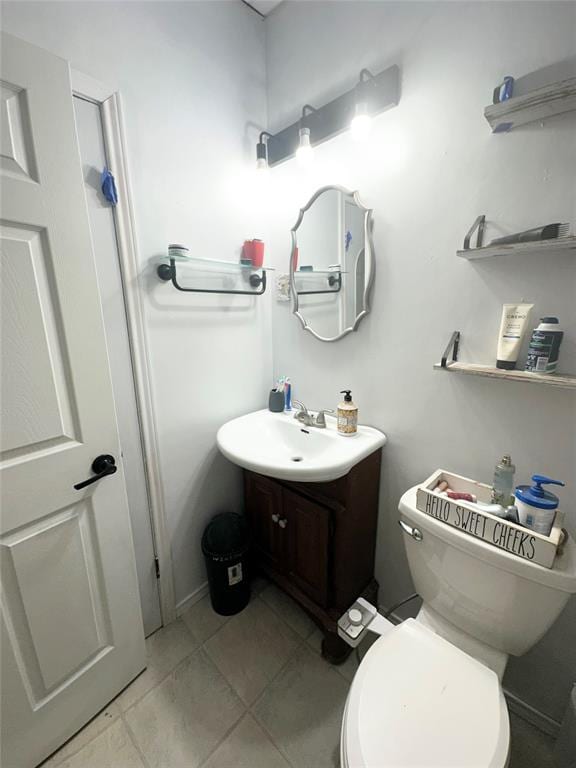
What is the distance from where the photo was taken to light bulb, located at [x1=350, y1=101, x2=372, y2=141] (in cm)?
107

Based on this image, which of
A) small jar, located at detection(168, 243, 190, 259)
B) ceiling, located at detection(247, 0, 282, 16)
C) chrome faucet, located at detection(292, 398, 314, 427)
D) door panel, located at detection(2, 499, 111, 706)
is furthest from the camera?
chrome faucet, located at detection(292, 398, 314, 427)

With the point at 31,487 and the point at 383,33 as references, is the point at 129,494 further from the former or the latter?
the point at 383,33

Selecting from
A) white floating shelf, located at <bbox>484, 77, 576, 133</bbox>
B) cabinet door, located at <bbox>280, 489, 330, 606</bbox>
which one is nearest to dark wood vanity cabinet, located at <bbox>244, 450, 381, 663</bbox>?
cabinet door, located at <bbox>280, 489, 330, 606</bbox>

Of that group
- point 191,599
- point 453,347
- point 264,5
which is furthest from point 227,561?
point 264,5

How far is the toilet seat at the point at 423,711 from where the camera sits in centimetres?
66

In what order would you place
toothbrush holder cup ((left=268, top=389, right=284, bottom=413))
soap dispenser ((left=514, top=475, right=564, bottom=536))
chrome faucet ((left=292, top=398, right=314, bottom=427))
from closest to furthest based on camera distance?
soap dispenser ((left=514, top=475, right=564, bottom=536))
chrome faucet ((left=292, top=398, right=314, bottom=427))
toothbrush holder cup ((left=268, top=389, right=284, bottom=413))

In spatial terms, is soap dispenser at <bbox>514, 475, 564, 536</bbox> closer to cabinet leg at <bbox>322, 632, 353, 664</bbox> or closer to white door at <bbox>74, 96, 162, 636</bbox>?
cabinet leg at <bbox>322, 632, 353, 664</bbox>

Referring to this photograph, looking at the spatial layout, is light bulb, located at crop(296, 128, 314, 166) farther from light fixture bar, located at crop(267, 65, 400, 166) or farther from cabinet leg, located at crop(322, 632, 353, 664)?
cabinet leg, located at crop(322, 632, 353, 664)

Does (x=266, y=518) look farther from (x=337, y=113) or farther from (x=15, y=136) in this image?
(x=337, y=113)

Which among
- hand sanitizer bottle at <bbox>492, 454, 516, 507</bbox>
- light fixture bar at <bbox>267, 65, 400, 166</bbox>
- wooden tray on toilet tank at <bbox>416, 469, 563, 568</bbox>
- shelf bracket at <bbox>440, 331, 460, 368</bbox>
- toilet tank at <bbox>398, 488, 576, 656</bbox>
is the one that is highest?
light fixture bar at <bbox>267, 65, 400, 166</bbox>

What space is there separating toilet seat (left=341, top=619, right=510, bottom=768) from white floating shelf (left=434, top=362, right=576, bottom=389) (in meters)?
0.75

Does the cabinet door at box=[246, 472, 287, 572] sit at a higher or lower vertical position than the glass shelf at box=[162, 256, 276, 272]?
lower

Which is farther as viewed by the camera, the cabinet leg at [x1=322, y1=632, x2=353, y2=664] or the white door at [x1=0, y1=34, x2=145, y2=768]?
the cabinet leg at [x1=322, y1=632, x2=353, y2=664]

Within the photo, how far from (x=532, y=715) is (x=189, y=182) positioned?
7.43 ft
